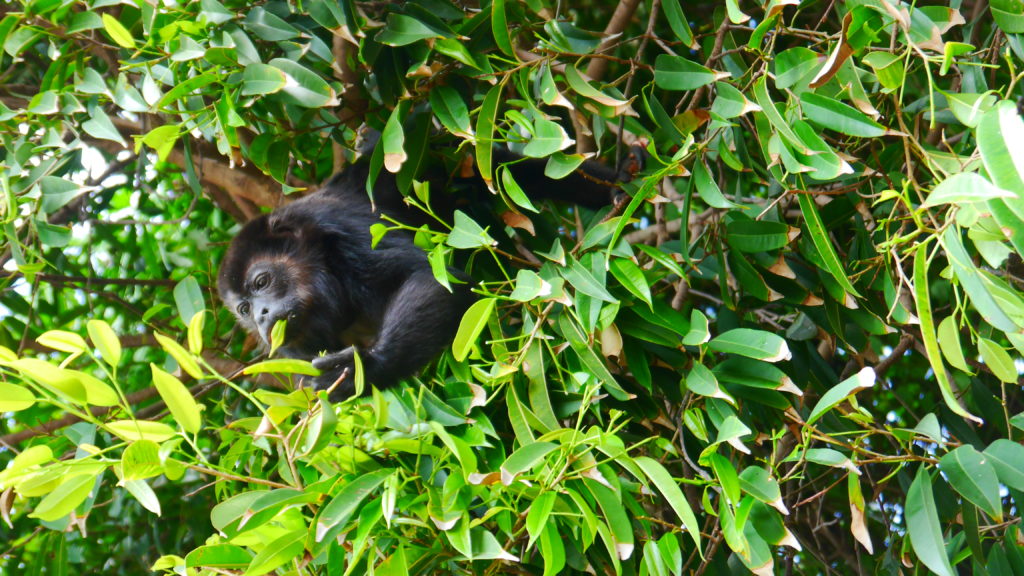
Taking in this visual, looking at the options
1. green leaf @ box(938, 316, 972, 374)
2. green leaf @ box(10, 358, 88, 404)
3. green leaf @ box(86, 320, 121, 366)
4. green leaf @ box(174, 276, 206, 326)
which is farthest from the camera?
green leaf @ box(174, 276, 206, 326)

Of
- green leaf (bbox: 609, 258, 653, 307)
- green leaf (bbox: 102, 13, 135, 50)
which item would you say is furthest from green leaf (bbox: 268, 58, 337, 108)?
green leaf (bbox: 609, 258, 653, 307)

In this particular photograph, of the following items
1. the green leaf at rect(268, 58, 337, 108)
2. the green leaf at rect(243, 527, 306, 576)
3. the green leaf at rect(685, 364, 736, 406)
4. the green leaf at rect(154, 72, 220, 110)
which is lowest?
the green leaf at rect(243, 527, 306, 576)

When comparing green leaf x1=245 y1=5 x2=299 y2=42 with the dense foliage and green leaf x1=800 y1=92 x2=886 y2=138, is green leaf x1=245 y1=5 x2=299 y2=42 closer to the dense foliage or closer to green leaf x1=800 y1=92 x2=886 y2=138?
the dense foliage

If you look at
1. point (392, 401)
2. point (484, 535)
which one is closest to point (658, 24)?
point (392, 401)

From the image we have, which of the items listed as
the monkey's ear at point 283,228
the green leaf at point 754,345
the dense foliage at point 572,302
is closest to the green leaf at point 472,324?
the dense foliage at point 572,302

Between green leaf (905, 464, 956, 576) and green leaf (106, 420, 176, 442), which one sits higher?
green leaf (106, 420, 176, 442)

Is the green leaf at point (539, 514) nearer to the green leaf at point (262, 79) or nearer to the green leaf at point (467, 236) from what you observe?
the green leaf at point (467, 236)

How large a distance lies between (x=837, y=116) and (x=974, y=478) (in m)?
0.67

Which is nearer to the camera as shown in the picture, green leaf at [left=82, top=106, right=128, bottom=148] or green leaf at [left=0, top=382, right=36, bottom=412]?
green leaf at [left=0, top=382, right=36, bottom=412]

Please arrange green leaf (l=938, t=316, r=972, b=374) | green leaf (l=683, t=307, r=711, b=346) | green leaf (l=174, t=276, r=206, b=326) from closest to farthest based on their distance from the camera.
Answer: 1. green leaf (l=938, t=316, r=972, b=374)
2. green leaf (l=683, t=307, r=711, b=346)
3. green leaf (l=174, t=276, r=206, b=326)

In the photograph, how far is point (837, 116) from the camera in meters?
1.69

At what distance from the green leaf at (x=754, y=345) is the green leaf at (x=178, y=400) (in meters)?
0.98

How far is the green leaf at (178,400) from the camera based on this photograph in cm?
133

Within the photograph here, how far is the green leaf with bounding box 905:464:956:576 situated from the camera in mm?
1597
